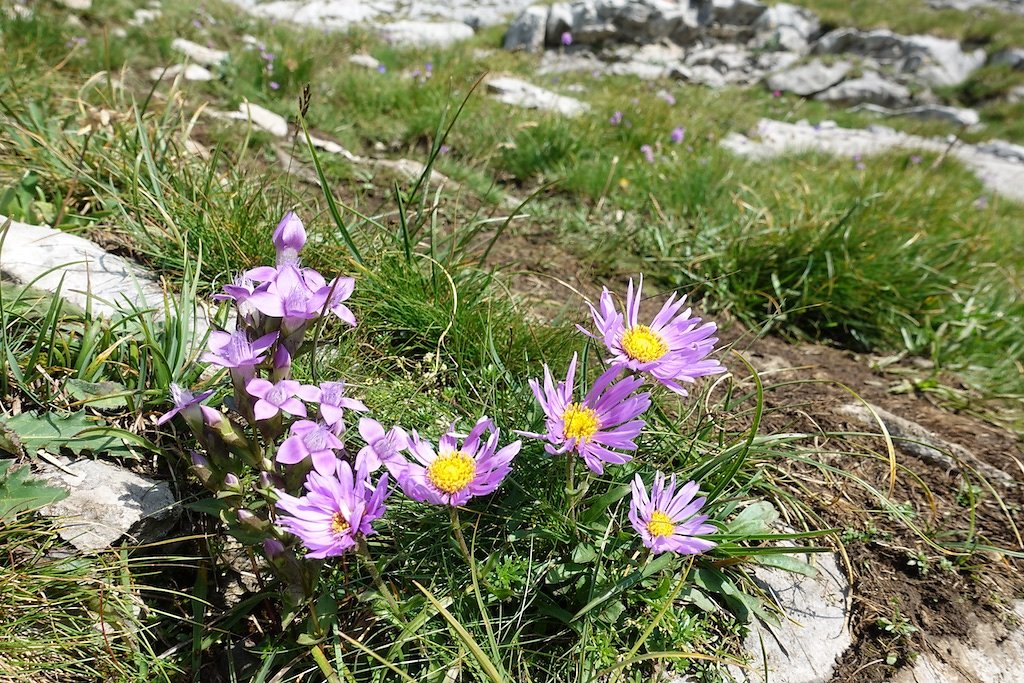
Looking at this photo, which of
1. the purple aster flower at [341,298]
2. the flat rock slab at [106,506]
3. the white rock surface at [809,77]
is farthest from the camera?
the white rock surface at [809,77]

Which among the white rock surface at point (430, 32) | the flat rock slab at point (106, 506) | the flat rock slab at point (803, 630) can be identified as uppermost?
the flat rock slab at point (106, 506)

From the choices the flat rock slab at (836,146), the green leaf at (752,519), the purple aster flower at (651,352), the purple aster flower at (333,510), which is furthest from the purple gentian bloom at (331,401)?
the flat rock slab at (836,146)

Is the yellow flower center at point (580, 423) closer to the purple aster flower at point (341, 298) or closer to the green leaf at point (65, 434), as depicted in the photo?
the purple aster flower at point (341, 298)

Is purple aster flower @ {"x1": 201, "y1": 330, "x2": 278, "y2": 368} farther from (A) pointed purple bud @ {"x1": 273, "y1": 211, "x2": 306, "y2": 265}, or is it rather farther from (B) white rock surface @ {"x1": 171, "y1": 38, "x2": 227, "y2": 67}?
(B) white rock surface @ {"x1": 171, "y1": 38, "x2": 227, "y2": 67}

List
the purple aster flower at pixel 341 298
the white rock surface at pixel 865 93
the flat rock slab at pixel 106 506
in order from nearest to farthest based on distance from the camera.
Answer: the purple aster flower at pixel 341 298 → the flat rock slab at pixel 106 506 → the white rock surface at pixel 865 93

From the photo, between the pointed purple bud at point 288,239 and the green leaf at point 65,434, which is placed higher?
the pointed purple bud at point 288,239

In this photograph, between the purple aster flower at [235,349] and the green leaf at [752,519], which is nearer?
the purple aster flower at [235,349]
